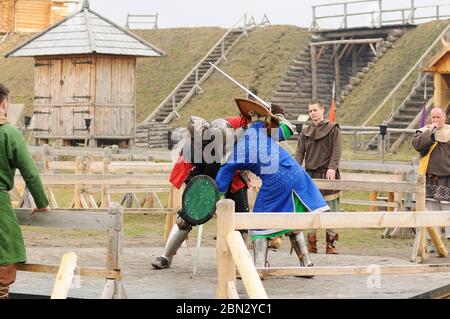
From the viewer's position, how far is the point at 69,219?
8.84m

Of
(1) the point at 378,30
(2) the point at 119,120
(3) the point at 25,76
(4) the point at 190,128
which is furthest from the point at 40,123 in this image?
(4) the point at 190,128

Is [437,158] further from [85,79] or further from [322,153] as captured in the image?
[85,79]

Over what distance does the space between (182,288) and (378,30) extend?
1362 inches

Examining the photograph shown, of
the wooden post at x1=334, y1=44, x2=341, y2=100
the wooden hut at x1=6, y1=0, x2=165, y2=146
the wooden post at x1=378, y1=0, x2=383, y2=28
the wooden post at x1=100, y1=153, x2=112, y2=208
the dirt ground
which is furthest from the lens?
the wooden post at x1=334, y1=44, x2=341, y2=100

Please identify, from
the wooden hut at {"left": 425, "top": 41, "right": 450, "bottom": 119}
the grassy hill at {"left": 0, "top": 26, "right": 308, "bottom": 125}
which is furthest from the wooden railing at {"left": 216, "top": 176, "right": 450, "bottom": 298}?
the grassy hill at {"left": 0, "top": 26, "right": 308, "bottom": 125}

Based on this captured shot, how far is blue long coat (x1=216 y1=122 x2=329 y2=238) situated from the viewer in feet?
33.3

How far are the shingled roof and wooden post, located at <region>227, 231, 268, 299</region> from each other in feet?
85.3

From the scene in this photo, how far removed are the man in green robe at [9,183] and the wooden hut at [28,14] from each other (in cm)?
5161

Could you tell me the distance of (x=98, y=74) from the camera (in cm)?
3453

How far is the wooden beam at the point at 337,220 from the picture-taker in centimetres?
812

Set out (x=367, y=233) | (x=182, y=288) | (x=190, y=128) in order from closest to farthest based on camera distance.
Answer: (x=182, y=288) < (x=190, y=128) < (x=367, y=233)

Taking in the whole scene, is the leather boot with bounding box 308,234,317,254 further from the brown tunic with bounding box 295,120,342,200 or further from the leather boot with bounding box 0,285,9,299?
the leather boot with bounding box 0,285,9,299
